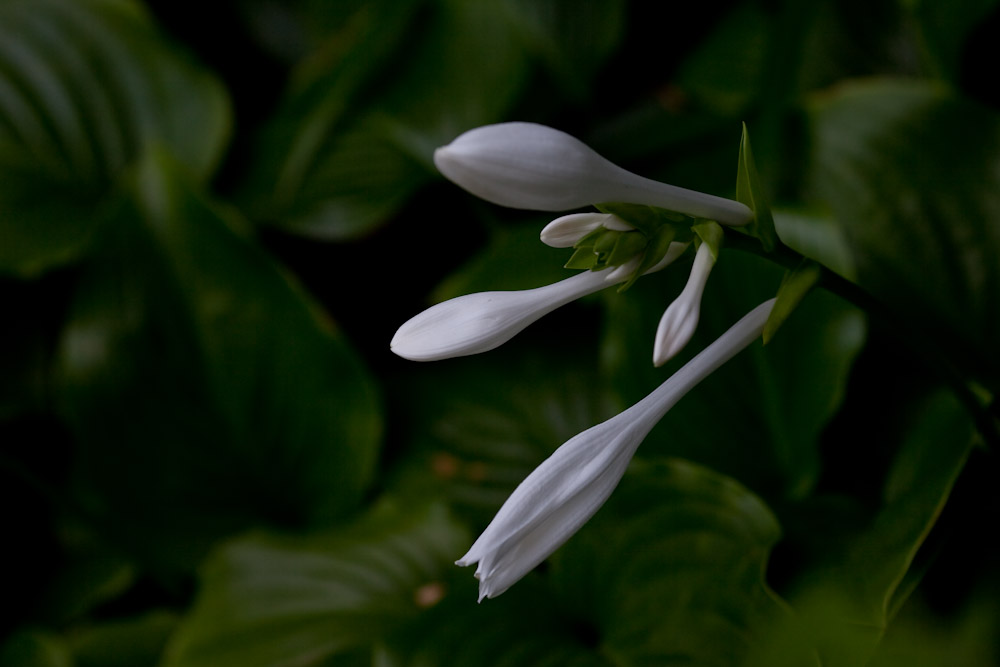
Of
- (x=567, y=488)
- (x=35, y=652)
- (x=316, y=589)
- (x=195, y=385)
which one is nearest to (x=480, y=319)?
(x=567, y=488)

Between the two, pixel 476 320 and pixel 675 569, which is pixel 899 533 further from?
pixel 476 320

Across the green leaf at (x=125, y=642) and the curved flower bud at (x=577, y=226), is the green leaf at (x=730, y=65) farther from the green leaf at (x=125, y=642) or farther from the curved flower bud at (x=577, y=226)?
the green leaf at (x=125, y=642)

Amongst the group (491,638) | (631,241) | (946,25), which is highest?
(631,241)

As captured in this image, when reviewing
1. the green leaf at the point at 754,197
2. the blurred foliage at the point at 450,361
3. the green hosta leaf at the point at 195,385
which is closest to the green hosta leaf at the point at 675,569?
the blurred foliage at the point at 450,361

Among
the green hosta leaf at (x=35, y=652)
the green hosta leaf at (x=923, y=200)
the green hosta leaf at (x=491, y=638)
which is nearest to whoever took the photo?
the green hosta leaf at (x=491, y=638)

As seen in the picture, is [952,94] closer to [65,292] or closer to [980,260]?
[980,260]

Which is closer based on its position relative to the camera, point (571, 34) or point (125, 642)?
point (125, 642)
